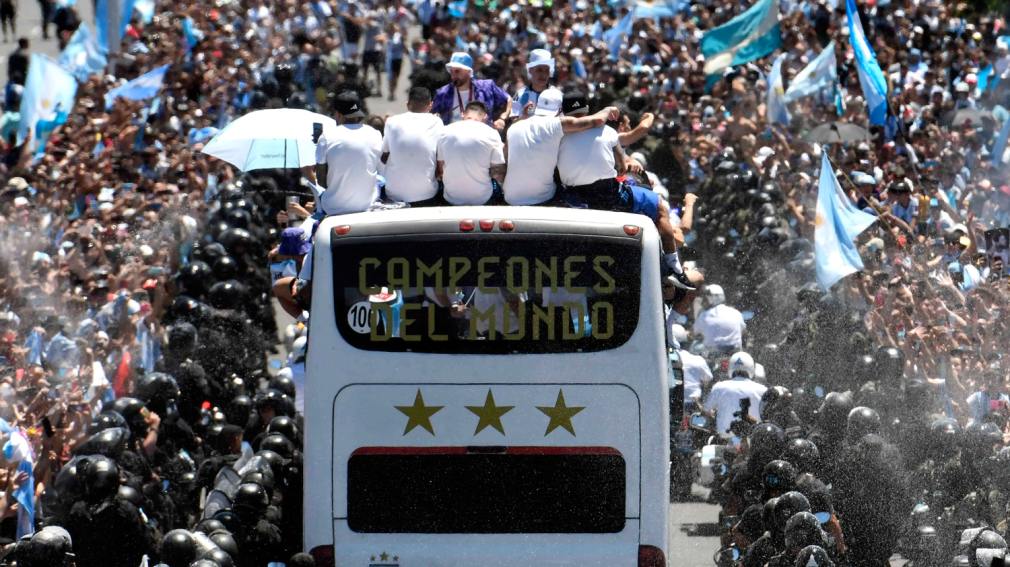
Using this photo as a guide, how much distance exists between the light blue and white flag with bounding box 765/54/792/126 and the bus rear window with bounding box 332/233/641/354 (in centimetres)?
1480

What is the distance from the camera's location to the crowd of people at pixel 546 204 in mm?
12211

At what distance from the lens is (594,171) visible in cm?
1212

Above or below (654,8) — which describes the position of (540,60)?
below

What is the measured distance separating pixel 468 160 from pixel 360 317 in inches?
62.4

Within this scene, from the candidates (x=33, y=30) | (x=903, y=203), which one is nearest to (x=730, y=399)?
(x=903, y=203)

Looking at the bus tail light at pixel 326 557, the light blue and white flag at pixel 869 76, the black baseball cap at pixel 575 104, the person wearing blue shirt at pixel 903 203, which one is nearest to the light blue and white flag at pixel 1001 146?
the light blue and white flag at pixel 869 76

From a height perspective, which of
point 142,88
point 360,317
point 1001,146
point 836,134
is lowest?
point 360,317

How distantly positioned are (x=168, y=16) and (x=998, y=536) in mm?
30214

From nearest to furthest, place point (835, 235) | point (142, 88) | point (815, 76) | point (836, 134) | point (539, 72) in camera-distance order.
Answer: point (539, 72)
point (835, 235)
point (836, 134)
point (815, 76)
point (142, 88)

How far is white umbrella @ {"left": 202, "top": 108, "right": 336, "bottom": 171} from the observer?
50.4 ft

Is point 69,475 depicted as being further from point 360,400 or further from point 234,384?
point 234,384

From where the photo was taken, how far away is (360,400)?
11.0 m

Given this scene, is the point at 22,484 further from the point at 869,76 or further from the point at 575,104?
the point at 869,76

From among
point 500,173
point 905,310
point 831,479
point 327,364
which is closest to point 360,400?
point 327,364
